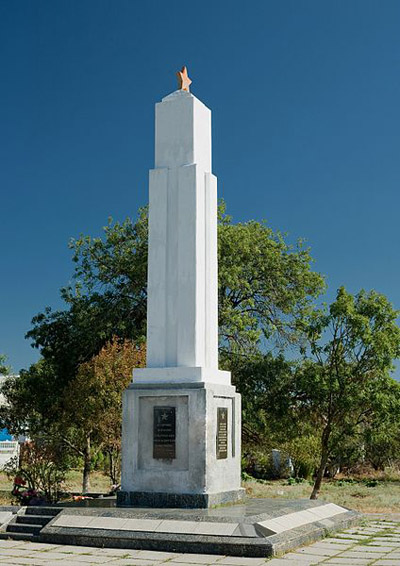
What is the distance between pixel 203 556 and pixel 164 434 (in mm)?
2884

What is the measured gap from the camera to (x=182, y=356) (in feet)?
41.9

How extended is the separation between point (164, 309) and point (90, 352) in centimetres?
1202

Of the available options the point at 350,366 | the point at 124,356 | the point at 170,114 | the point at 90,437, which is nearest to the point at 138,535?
the point at 170,114

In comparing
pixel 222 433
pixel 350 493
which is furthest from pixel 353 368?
pixel 222 433

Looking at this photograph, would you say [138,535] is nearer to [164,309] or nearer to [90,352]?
[164,309]

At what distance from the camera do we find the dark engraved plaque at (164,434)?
482 inches

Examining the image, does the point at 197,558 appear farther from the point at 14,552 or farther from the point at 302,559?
the point at 14,552

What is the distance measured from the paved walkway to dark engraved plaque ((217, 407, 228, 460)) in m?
2.35

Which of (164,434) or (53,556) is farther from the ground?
(164,434)

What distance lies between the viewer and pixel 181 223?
13266 mm

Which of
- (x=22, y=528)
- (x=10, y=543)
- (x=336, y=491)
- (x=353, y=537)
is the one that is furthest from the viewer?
(x=336, y=491)

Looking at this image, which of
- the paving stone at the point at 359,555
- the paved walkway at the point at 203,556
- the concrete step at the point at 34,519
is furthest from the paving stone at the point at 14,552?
the paving stone at the point at 359,555

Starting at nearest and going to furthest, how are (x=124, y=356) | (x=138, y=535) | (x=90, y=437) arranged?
(x=138, y=535) → (x=124, y=356) → (x=90, y=437)

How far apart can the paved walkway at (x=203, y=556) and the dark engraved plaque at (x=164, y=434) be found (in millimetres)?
2263
